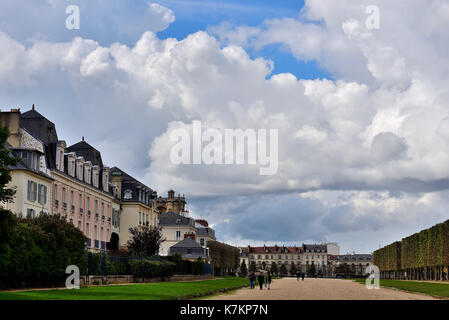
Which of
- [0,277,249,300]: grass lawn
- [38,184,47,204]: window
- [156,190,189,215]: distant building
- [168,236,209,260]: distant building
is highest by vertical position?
[156,190,189,215]: distant building

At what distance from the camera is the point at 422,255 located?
9100cm

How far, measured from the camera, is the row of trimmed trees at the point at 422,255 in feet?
263

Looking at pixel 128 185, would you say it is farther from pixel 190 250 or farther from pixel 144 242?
pixel 190 250

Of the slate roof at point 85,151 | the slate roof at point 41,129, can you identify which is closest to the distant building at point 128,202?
the slate roof at point 85,151

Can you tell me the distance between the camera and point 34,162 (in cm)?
5591

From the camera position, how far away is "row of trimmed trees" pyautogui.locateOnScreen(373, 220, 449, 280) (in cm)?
8012

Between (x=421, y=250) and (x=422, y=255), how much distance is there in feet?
2.57

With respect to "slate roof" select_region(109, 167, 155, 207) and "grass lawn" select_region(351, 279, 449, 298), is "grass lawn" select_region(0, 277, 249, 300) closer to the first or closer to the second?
"grass lawn" select_region(351, 279, 449, 298)

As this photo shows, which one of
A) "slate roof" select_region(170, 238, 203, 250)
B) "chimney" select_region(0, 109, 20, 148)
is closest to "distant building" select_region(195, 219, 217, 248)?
"slate roof" select_region(170, 238, 203, 250)

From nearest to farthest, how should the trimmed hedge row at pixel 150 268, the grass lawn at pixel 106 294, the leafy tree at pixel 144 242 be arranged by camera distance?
1. the grass lawn at pixel 106 294
2. the trimmed hedge row at pixel 150 268
3. the leafy tree at pixel 144 242

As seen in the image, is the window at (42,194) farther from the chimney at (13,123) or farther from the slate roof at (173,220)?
the slate roof at (173,220)

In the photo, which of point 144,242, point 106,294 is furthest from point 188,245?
point 106,294
